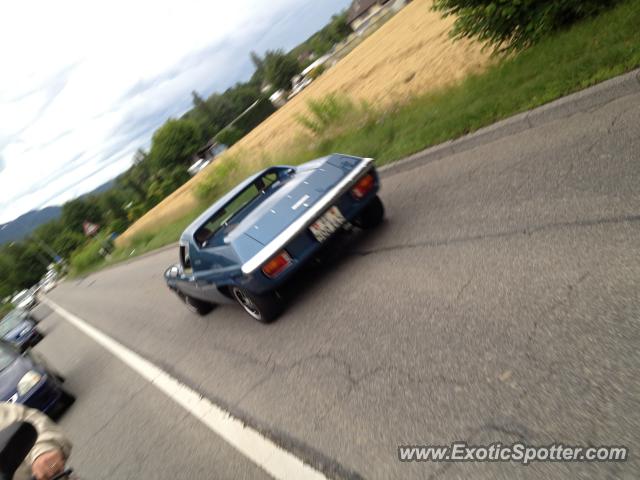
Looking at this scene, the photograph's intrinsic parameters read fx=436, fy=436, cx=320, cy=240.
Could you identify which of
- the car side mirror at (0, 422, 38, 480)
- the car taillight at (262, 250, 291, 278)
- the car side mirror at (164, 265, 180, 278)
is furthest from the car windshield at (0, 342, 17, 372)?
Answer: the car side mirror at (0, 422, 38, 480)

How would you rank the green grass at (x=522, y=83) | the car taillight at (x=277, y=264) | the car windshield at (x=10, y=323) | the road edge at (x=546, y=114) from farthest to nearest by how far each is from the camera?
the car windshield at (x=10, y=323) < the green grass at (x=522, y=83) < the road edge at (x=546, y=114) < the car taillight at (x=277, y=264)

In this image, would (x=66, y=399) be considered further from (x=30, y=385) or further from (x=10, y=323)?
(x=10, y=323)

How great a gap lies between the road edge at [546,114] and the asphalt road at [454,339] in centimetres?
16

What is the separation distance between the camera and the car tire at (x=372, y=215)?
5820 millimetres

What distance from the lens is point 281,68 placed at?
3504 inches

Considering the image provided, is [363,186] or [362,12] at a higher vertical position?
[362,12]

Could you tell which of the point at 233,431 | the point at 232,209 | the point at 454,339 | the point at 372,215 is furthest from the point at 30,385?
the point at 454,339

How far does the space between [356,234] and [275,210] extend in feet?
5.31

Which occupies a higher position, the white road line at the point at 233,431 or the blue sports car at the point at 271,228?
the blue sports car at the point at 271,228

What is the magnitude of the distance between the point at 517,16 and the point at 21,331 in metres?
17.3

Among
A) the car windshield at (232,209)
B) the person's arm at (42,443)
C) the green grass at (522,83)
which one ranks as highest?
the person's arm at (42,443)

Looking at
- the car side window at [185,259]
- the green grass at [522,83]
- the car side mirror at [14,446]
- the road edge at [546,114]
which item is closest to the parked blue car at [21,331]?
the car side window at [185,259]

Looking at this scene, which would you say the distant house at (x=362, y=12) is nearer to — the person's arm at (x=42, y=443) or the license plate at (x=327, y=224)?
the license plate at (x=327, y=224)

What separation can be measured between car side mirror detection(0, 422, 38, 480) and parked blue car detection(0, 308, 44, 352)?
13.7m
